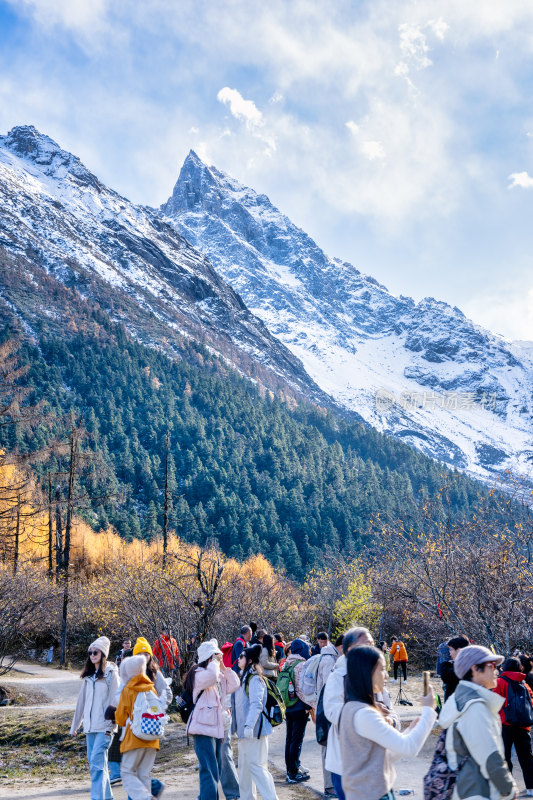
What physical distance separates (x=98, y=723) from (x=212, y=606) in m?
6.81

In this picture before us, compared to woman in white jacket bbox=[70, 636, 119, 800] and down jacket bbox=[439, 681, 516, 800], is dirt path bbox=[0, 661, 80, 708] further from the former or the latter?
down jacket bbox=[439, 681, 516, 800]

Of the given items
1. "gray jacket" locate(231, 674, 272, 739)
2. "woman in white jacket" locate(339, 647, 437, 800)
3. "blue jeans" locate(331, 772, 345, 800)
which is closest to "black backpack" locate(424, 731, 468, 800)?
"woman in white jacket" locate(339, 647, 437, 800)

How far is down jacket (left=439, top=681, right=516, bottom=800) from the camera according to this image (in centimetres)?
349

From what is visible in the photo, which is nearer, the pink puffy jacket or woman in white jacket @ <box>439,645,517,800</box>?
woman in white jacket @ <box>439,645,517,800</box>

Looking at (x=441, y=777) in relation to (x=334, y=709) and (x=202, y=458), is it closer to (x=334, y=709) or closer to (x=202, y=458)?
(x=334, y=709)

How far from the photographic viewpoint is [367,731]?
3.34 m

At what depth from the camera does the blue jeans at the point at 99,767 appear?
21.3 ft

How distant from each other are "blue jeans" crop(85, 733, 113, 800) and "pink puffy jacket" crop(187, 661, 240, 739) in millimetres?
1148

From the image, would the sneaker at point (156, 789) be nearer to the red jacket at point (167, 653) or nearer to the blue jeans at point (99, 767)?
the blue jeans at point (99, 767)

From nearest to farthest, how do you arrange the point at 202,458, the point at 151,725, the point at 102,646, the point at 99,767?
the point at 151,725
the point at 99,767
the point at 102,646
the point at 202,458

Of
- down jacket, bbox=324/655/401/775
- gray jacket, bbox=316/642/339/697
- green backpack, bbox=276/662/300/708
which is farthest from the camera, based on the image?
green backpack, bbox=276/662/300/708

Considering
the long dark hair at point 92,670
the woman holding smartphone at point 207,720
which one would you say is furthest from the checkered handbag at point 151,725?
the long dark hair at point 92,670

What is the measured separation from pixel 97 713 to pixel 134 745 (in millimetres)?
985

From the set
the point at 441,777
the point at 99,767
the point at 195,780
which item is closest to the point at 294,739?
the point at 195,780
